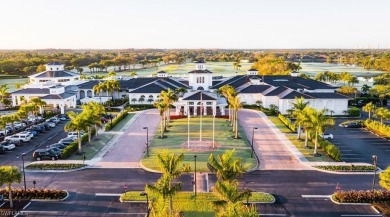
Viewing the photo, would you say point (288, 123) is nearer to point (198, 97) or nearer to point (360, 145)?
point (360, 145)

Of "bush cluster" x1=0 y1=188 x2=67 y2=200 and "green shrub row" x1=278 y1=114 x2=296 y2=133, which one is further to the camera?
A: "green shrub row" x1=278 y1=114 x2=296 y2=133

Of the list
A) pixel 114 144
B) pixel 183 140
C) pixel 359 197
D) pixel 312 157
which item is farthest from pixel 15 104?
pixel 359 197

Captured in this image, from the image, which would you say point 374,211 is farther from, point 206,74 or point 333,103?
point 206,74

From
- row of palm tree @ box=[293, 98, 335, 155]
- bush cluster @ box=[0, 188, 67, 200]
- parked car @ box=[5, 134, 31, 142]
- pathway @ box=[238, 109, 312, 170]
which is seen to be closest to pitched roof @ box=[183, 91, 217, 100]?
pathway @ box=[238, 109, 312, 170]

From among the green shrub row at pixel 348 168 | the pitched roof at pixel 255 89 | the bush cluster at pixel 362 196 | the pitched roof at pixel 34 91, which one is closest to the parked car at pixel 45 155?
the green shrub row at pixel 348 168

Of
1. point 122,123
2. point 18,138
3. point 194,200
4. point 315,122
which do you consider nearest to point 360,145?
point 315,122

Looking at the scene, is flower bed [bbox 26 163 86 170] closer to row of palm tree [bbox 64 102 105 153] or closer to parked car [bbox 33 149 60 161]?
parked car [bbox 33 149 60 161]
